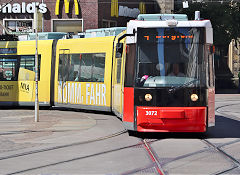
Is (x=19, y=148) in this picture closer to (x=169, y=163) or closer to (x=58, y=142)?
(x=58, y=142)

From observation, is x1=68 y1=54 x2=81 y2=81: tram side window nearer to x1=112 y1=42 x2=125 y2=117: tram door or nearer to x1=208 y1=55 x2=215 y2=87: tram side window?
x1=112 y1=42 x2=125 y2=117: tram door

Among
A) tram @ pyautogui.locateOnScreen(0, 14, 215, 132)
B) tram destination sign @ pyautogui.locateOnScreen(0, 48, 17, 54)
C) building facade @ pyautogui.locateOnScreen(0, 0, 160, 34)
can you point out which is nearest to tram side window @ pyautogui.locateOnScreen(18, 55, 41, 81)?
tram destination sign @ pyautogui.locateOnScreen(0, 48, 17, 54)

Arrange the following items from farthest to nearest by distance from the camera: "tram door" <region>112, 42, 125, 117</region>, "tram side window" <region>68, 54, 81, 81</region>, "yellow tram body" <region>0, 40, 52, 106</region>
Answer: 1. "yellow tram body" <region>0, 40, 52, 106</region>
2. "tram side window" <region>68, 54, 81, 81</region>
3. "tram door" <region>112, 42, 125, 117</region>

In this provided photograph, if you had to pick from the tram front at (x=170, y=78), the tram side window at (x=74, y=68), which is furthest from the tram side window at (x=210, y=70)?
the tram side window at (x=74, y=68)

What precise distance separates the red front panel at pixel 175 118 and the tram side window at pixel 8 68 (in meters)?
10.6

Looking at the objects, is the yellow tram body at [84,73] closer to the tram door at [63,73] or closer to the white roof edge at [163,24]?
the tram door at [63,73]

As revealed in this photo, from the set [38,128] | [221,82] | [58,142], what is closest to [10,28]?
[221,82]

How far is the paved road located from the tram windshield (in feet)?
4.42

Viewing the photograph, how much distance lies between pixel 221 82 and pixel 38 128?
3106 centimetres

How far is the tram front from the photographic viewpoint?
468 inches

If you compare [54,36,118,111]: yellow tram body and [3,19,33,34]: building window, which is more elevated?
[3,19,33,34]: building window

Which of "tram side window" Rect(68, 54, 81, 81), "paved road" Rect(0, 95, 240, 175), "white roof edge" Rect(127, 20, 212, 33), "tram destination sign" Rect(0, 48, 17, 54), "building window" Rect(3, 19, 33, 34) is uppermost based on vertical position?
"building window" Rect(3, 19, 33, 34)

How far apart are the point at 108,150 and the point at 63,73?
10402mm

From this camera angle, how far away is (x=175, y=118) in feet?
38.7
